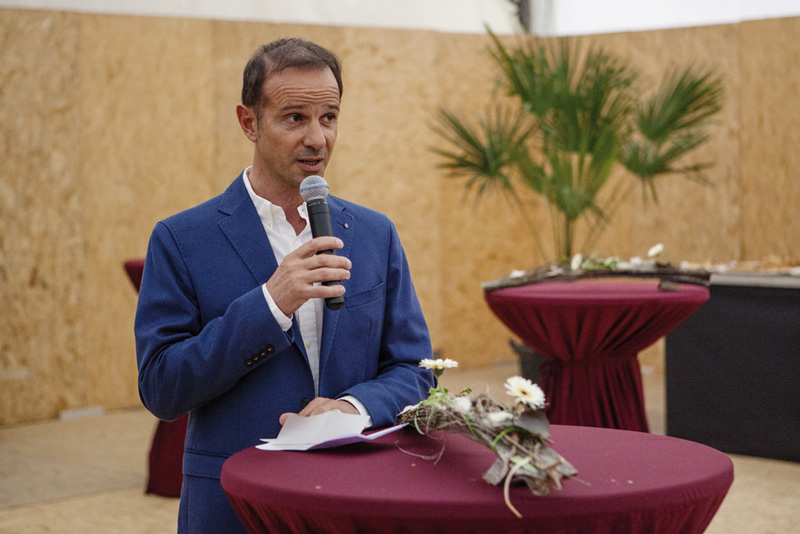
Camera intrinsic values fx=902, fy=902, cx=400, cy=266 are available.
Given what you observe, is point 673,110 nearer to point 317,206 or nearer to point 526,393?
point 317,206

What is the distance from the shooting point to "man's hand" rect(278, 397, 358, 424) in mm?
1649

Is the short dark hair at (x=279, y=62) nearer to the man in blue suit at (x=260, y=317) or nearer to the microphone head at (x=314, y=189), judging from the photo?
the man in blue suit at (x=260, y=317)

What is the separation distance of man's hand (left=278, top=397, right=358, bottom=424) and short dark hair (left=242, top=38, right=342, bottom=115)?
1.93 feet

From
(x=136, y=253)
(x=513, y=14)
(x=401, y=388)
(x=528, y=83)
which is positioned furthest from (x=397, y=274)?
(x=513, y=14)

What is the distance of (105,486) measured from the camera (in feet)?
14.7

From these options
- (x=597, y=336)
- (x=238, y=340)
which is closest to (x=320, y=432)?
(x=238, y=340)

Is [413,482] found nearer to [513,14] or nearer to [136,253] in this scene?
[136,253]

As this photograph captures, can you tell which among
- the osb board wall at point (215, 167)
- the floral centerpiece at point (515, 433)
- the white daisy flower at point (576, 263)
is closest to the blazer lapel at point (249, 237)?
the floral centerpiece at point (515, 433)

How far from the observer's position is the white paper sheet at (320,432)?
Result: 157cm

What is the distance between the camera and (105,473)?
4730 millimetres

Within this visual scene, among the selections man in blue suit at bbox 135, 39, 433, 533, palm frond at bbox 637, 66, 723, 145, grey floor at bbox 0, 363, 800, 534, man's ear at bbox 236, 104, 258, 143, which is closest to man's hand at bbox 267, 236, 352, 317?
man in blue suit at bbox 135, 39, 433, 533

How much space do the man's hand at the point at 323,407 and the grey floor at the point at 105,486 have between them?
7.89 ft

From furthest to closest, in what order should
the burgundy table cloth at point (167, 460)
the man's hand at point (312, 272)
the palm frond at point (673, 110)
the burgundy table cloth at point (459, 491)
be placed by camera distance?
the palm frond at point (673, 110) < the burgundy table cloth at point (167, 460) < the man's hand at point (312, 272) < the burgundy table cloth at point (459, 491)

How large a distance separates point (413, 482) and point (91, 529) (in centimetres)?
290
